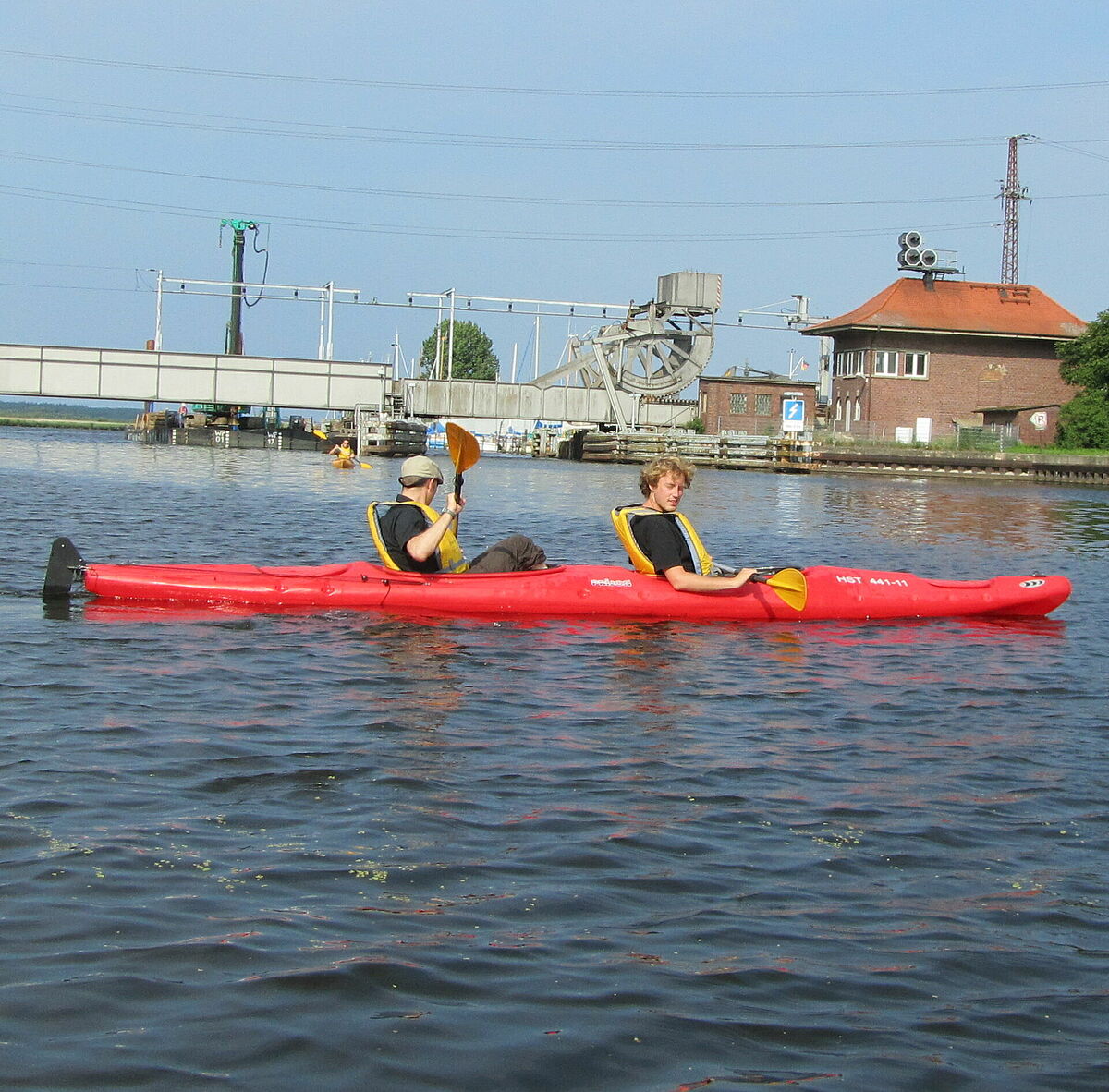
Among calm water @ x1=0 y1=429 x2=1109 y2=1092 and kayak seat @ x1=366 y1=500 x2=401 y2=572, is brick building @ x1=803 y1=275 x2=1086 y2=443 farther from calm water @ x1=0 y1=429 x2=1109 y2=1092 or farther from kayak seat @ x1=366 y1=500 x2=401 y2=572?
calm water @ x1=0 y1=429 x2=1109 y2=1092

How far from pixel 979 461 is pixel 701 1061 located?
47.8 metres

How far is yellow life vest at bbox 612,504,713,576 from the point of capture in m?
10.7

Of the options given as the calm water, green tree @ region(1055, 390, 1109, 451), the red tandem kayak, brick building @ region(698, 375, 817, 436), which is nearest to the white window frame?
green tree @ region(1055, 390, 1109, 451)

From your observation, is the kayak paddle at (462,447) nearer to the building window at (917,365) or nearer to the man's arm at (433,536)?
the man's arm at (433,536)

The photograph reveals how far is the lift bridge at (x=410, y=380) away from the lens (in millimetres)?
63875

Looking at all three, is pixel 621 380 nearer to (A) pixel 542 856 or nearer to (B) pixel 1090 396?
(B) pixel 1090 396

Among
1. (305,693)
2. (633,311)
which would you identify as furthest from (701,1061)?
(633,311)

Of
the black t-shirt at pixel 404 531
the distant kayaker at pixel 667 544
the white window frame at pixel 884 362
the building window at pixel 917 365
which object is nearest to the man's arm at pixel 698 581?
the distant kayaker at pixel 667 544

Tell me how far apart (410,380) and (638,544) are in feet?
190

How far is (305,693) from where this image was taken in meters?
8.04

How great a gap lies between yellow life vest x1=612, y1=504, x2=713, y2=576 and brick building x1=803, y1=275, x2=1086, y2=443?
157 feet

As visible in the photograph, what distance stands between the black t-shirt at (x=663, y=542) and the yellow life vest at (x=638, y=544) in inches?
0.9

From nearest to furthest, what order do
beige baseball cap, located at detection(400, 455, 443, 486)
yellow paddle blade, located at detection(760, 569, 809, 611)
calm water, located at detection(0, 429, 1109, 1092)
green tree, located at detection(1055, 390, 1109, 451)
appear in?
calm water, located at detection(0, 429, 1109, 1092) < beige baseball cap, located at detection(400, 455, 443, 486) < yellow paddle blade, located at detection(760, 569, 809, 611) < green tree, located at detection(1055, 390, 1109, 451)

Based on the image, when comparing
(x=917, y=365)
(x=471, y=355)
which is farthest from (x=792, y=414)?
(x=471, y=355)
